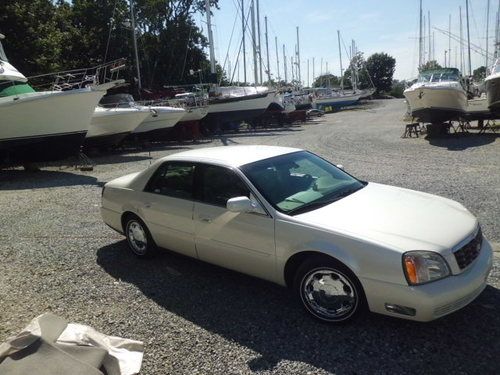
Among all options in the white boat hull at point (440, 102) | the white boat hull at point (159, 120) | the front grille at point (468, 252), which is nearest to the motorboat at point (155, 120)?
the white boat hull at point (159, 120)

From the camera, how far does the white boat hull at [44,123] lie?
13.8 m

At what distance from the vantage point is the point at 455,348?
3346mm

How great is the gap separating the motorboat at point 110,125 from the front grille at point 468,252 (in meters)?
17.3

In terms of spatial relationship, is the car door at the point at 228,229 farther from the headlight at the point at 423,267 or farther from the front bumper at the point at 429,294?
the headlight at the point at 423,267

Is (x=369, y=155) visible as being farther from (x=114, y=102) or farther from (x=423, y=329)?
(x=114, y=102)

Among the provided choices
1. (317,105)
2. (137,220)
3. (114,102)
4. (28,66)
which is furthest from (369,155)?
(317,105)

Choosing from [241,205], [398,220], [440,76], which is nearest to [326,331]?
[398,220]

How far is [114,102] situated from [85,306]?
17.7 m

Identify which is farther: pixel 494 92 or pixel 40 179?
pixel 494 92

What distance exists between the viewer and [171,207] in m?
5.00

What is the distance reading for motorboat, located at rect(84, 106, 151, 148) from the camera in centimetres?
1875

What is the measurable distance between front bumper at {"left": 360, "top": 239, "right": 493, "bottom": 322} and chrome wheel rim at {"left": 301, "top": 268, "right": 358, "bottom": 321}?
0.19 meters

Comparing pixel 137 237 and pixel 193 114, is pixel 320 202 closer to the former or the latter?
pixel 137 237

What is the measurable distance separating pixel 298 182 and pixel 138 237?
2.34 m
